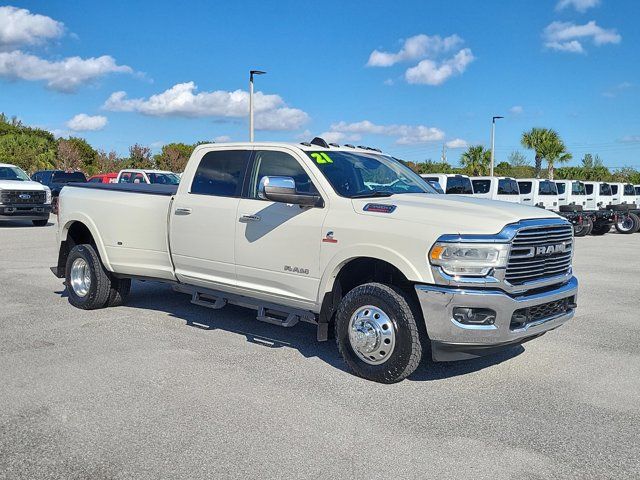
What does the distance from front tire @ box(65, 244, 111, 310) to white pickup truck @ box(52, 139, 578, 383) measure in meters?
0.34

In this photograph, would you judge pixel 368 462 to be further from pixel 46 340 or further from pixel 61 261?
pixel 61 261

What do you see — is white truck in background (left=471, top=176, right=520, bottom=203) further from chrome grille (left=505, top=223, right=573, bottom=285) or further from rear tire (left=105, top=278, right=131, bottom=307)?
chrome grille (left=505, top=223, right=573, bottom=285)

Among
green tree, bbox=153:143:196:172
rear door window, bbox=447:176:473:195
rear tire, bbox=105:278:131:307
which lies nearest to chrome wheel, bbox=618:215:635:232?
rear door window, bbox=447:176:473:195

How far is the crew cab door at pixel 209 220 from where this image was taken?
20.3 feet

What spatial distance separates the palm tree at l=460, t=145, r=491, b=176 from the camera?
56366 mm

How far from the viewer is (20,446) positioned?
386 cm

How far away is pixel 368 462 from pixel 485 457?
0.71 metres

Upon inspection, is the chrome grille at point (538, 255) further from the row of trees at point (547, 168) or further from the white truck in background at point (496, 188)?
the row of trees at point (547, 168)

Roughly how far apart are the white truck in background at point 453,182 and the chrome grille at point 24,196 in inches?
483

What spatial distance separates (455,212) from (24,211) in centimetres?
1739

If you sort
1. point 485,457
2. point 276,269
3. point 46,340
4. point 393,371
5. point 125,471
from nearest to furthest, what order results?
point 125,471 < point 485,457 < point 393,371 < point 276,269 < point 46,340

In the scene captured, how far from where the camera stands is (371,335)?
508 cm

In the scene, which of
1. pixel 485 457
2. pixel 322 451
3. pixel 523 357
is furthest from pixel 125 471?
pixel 523 357

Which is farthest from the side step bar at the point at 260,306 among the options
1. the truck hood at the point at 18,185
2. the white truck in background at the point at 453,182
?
the white truck in background at the point at 453,182
